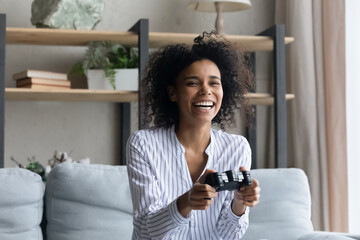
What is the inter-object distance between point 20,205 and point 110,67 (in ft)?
3.78

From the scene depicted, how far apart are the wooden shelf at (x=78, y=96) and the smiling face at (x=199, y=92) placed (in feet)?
3.77

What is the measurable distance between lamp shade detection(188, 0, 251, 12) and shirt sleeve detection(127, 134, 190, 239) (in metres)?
1.58

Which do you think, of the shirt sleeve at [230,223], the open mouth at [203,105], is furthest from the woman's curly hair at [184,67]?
the shirt sleeve at [230,223]

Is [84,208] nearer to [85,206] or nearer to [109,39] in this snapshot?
[85,206]

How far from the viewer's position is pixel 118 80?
9.64ft

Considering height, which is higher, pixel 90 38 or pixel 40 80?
pixel 90 38

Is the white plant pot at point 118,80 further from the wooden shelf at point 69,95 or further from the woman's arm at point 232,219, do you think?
the woman's arm at point 232,219

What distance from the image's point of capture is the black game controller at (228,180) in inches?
56.2

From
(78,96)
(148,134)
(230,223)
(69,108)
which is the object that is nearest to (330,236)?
(230,223)

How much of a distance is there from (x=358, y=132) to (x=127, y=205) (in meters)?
1.44

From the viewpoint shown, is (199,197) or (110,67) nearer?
(199,197)

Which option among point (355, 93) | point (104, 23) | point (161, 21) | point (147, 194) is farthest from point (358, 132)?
point (147, 194)

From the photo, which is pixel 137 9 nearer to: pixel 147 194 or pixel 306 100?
pixel 306 100

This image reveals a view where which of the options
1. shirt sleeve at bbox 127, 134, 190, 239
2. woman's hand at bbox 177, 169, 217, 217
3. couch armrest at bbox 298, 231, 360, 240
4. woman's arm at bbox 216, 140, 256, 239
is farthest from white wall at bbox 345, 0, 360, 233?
woman's hand at bbox 177, 169, 217, 217
